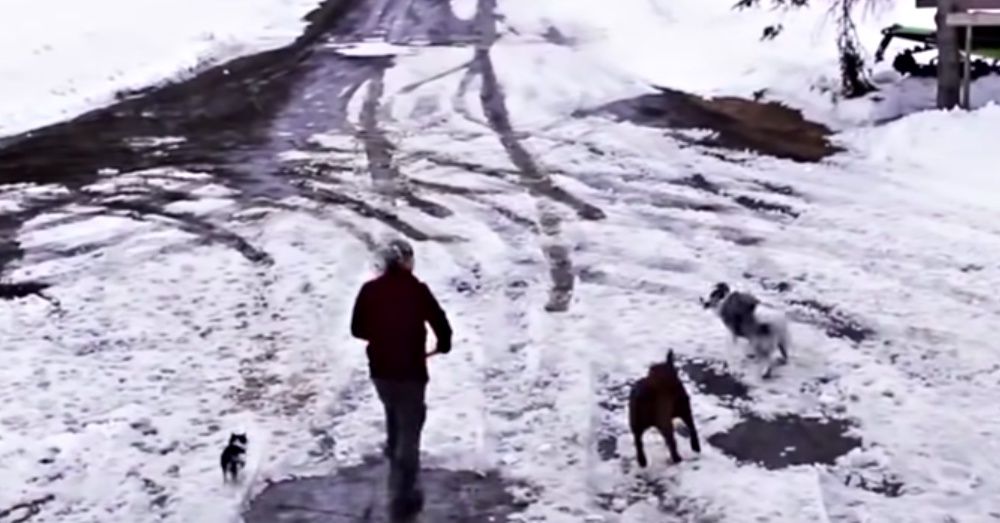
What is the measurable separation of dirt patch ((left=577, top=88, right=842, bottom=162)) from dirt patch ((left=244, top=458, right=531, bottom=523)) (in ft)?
34.0

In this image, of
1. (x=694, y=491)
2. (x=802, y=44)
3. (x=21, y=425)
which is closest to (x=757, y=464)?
(x=694, y=491)

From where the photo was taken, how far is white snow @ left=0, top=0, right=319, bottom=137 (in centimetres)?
2428

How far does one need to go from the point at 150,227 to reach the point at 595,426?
736cm

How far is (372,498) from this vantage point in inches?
328

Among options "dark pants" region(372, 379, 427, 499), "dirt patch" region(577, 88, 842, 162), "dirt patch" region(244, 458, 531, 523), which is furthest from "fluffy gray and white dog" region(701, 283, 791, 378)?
"dirt patch" region(577, 88, 842, 162)

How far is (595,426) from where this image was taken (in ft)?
30.7

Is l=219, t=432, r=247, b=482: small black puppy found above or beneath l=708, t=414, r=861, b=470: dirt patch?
above

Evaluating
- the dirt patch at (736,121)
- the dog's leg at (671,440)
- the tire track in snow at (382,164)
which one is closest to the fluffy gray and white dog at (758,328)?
the dog's leg at (671,440)

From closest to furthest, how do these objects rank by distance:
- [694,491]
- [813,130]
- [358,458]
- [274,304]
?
[694,491]
[358,458]
[274,304]
[813,130]

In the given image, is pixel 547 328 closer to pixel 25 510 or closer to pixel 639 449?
pixel 639 449

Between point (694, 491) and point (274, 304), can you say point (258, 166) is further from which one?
point (694, 491)

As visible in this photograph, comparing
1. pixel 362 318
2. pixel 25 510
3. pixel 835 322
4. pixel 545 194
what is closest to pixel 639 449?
pixel 362 318

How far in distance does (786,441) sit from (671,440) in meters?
0.91

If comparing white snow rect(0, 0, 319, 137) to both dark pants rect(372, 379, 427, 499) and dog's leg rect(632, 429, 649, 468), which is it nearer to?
dark pants rect(372, 379, 427, 499)
